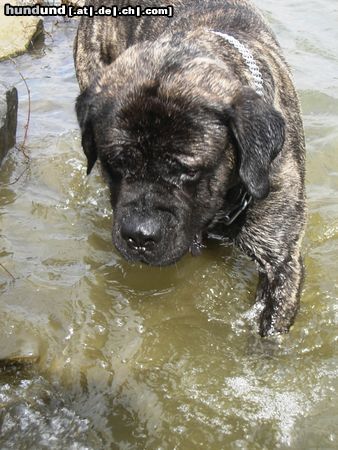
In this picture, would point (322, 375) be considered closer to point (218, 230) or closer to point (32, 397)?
point (218, 230)

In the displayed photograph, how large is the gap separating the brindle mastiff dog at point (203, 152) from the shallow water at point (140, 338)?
0.34 metres

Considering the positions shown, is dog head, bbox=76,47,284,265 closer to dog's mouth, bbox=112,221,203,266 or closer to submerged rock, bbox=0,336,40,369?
dog's mouth, bbox=112,221,203,266

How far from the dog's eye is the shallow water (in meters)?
1.07

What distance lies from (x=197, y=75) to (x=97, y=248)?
69.5 inches

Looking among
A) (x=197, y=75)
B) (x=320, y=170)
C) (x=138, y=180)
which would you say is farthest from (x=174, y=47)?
(x=320, y=170)

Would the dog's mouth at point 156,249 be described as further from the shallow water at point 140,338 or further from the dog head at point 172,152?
the shallow water at point 140,338

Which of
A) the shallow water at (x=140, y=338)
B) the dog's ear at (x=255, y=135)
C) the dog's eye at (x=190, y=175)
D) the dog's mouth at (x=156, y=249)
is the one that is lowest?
the shallow water at (x=140, y=338)

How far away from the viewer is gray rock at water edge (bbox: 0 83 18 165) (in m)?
5.68

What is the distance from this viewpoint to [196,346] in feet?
12.5

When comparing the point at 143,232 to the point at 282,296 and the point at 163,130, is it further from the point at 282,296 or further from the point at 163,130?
the point at 282,296

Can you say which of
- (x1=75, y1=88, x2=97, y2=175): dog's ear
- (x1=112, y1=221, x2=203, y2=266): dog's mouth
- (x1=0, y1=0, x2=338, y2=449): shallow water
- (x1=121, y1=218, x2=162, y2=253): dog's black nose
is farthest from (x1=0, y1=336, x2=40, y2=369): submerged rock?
(x1=75, y1=88, x2=97, y2=175): dog's ear

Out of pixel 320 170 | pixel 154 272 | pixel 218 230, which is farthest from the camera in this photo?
pixel 320 170

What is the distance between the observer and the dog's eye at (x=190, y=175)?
3.31 meters

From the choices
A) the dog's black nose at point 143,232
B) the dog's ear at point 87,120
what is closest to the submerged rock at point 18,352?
the dog's black nose at point 143,232
